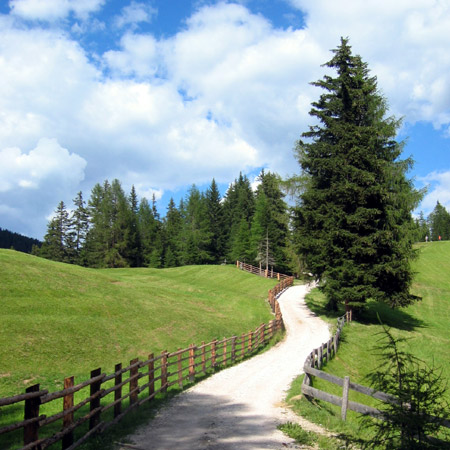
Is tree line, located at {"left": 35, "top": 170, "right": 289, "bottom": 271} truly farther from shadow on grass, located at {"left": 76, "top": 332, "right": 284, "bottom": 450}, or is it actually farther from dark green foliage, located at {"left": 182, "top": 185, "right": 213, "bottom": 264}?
shadow on grass, located at {"left": 76, "top": 332, "right": 284, "bottom": 450}

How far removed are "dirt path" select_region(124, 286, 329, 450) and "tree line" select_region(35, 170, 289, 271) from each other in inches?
1956

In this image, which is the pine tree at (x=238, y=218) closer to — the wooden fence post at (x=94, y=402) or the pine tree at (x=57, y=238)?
the pine tree at (x=57, y=238)

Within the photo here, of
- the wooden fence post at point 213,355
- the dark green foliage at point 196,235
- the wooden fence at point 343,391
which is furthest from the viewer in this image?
the dark green foliage at point 196,235

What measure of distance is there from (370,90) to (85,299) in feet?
85.3

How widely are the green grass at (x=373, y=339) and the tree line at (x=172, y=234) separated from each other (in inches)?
1075

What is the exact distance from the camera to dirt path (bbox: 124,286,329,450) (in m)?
8.23

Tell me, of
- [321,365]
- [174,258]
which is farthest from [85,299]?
[174,258]

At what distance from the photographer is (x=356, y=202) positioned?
28.4 meters

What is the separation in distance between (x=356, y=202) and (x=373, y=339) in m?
9.78

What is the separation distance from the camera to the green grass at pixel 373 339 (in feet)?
35.6

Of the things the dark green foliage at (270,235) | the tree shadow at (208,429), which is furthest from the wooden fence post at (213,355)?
the dark green foliage at (270,235)

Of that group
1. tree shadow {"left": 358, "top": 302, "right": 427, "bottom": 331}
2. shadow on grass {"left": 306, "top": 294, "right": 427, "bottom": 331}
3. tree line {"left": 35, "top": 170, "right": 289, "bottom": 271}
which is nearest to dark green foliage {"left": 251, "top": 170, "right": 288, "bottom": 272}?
tree line {"left": 35, "top": 170, "right": 289, "bottom": 271}

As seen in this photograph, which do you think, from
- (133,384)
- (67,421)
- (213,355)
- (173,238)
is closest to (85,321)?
(213,355)

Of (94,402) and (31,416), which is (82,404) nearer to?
(94,402)
